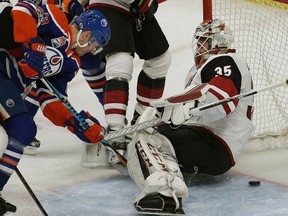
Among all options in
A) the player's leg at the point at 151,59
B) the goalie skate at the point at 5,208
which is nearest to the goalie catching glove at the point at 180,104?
the goalie skate at the point at 5,208

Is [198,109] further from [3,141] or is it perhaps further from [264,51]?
[264,51]

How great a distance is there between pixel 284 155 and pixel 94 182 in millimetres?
887

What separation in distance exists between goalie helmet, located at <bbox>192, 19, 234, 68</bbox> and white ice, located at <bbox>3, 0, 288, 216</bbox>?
19.9 inches

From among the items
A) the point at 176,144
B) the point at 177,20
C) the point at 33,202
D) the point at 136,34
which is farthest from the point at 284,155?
the point at 177,20

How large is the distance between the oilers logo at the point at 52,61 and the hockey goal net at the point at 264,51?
1107 millimetres

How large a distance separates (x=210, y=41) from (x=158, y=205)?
0.84m

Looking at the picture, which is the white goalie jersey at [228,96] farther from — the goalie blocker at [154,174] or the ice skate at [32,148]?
the ice skate at [32,148]

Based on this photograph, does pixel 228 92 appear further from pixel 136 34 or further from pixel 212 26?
pixel 136 34

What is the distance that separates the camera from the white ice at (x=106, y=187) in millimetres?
2773

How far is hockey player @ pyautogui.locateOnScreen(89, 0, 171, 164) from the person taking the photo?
3.24m

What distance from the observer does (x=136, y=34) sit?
353 cm

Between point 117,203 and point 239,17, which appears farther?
point 239,17

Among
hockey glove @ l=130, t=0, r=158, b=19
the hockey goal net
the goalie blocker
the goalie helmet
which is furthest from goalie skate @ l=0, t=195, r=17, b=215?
the hockey goal net

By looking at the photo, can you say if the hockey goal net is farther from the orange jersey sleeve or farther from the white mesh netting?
the orange jersey sleeve
